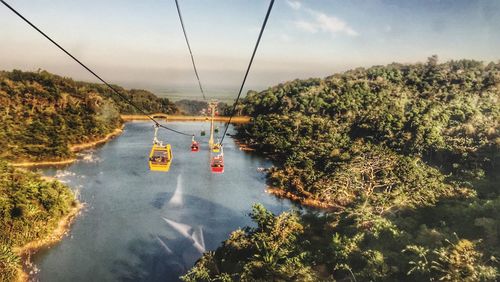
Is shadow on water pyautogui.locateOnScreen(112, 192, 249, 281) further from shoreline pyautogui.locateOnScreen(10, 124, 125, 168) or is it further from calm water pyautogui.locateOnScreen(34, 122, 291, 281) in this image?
shoreline pyautogui.locateOnScreen(10, 124, 125, 168)

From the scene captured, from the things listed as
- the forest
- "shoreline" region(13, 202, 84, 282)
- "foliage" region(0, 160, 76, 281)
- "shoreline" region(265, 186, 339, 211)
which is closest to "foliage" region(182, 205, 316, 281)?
"shoreline" region(13, 202, 84, 282)

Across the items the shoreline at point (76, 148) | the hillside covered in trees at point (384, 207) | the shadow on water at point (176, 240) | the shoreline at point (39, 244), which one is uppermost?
the hillside covered in trees at point (384, 207)

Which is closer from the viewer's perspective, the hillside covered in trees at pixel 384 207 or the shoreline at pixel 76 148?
the hillside covered in trees at pixel 384 207

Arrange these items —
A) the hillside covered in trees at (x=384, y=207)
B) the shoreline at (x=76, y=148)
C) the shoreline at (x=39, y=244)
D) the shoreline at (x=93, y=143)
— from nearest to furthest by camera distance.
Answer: the hillside covered in trees at (x=384, y=207) → the shoreline at (x=39, y=244) → the shoreline at (x=76, y=148) → the shoreline at (x=93, y=143)

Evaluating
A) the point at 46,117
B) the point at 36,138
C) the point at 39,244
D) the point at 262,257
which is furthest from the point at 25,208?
the point at 46,117

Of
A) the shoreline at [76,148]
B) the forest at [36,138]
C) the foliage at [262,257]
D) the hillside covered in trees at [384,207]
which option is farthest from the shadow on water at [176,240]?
the shoreline at [76,148]

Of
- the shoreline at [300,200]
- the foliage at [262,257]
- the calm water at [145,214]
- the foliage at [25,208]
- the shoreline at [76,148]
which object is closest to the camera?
the foliage at [262,257]

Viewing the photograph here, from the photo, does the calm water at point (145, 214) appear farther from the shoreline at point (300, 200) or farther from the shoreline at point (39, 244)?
the shoreline at point (300, 200)
